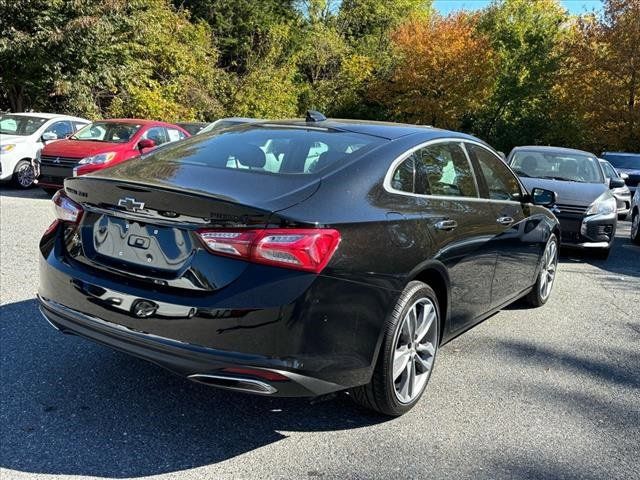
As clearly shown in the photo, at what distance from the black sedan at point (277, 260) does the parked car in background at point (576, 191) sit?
4.83 m

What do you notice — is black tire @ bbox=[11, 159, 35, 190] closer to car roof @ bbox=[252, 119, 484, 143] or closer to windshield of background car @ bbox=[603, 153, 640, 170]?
car roof @ bbox=[252, 119, 484, 143]

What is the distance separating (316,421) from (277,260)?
1.16 meters

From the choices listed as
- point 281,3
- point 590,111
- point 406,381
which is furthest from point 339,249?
point 281,3

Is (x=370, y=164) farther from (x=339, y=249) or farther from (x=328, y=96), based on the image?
(x=328, y=96)

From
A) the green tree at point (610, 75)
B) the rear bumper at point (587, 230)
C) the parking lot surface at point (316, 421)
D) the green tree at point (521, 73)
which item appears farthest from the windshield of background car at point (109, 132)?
the green tree at point (521, 73)

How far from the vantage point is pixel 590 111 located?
28.6m

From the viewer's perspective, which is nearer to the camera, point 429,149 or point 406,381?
point 406,381

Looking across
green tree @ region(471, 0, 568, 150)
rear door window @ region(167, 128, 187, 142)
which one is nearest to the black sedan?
rear door window @ region(167, 128, 187, 142)

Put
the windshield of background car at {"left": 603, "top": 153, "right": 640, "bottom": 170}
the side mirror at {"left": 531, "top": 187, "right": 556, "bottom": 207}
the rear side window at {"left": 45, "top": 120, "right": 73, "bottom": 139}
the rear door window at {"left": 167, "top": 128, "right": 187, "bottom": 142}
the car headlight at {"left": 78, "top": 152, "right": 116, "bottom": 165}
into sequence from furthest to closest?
the windshield of background car at {"left": 603, "top": 153, "right": 640, "bottom": 170}, the rear side window at {"left": 45, "top": 120, "right": 73, "bottom": 139}, the rear door window at {"left": 167, "top": 128, "right": 187, "bottom": 142}, the car headlight at {"left": 78, "top": 152, "right": 116, "bottom": 165}, the side mirror at {"left": 531, "top": 187, "right": 556, "bottom": 207}

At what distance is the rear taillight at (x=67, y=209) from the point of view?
10.7 ft

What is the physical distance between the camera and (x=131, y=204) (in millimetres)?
2928

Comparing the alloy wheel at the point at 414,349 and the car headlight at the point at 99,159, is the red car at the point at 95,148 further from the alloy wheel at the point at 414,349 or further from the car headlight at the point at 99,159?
the alloy wheel at the point at 414,349

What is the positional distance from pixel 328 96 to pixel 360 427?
34.0 m

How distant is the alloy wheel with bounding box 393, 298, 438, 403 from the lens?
11.0 ft
